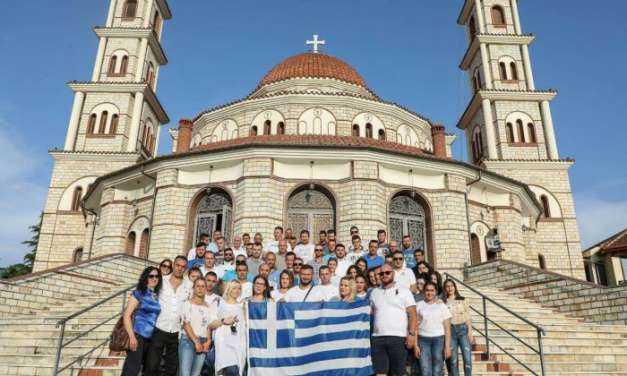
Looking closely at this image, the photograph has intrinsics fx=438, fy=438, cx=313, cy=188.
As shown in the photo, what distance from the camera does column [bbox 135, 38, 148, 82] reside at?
2898 centimetres

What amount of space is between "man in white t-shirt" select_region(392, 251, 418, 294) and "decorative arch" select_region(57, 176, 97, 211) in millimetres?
23152

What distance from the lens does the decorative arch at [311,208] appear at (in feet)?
54.5

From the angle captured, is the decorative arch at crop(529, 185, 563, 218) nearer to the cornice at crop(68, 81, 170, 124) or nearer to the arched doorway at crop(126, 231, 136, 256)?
the arched doorway at crop(126, 231, 136, 256)

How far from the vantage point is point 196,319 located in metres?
5.34

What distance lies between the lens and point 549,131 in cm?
2750

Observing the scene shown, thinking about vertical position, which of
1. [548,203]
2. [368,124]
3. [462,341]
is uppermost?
[368,124]

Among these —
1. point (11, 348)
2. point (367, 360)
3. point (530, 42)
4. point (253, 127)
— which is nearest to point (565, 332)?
point (367, 360)

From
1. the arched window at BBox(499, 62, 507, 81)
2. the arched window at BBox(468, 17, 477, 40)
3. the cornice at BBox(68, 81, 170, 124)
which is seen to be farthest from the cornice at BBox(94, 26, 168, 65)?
the arched window at BBox(499, 62, 507, 81)

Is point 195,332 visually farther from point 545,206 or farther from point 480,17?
point 480,17

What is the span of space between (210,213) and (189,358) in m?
12.3

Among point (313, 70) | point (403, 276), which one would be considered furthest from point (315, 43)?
point (403, 276)

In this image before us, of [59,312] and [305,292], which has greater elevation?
[305,292]

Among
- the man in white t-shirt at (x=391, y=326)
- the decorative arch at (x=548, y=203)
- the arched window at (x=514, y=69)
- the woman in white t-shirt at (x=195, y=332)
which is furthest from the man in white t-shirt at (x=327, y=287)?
the arched window at (x=514, y=69)

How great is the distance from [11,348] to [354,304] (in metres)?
7.20
